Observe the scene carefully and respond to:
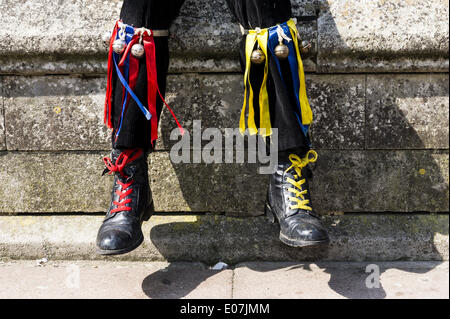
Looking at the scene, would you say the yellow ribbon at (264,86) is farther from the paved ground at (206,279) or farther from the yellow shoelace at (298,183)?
the paved ground at (206,279)

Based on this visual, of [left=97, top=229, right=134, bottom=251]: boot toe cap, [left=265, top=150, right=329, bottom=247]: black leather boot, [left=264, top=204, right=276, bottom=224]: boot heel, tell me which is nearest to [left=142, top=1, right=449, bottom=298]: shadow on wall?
[left=264, top=204, right=276, bottom=224]: boot heel

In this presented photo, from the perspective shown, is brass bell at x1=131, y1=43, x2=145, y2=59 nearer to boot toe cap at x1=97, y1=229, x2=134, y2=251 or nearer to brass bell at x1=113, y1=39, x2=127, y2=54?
brass bell at x1=113, y1=39, x2=127, y2=54

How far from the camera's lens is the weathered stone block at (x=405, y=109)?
199cm

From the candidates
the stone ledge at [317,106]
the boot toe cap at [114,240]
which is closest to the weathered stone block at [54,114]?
the stone ledge at [317,106]

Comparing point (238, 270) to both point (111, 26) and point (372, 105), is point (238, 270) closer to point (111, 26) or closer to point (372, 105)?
→ point (372, 105)

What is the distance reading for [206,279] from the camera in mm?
1733

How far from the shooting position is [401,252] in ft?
6.22

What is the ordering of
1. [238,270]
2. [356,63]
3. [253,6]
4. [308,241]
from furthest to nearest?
[356,63]
[238,270]
[253,6]
[308,241]

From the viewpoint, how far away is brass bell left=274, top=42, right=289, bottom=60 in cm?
159

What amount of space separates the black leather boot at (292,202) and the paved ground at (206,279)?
216mm

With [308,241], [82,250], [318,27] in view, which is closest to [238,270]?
[308,241]

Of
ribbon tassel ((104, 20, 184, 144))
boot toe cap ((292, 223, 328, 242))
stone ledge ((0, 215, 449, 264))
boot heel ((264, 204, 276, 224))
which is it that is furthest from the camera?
stone ledge ((0, 215, 449, 264))

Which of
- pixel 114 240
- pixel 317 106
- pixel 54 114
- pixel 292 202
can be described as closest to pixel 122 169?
pixel 114 240

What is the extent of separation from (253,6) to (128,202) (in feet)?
2.90
